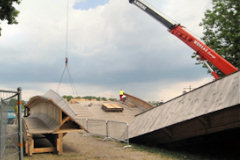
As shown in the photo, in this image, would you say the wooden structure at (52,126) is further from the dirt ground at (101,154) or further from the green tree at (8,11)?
the green tree at (8,11)

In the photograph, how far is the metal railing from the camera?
5973 millimetres

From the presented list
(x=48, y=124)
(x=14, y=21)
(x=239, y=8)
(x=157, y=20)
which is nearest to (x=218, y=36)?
(x=239, y=8)

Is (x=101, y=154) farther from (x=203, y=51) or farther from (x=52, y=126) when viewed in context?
(x=203, y=51)

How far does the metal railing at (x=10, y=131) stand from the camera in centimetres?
597

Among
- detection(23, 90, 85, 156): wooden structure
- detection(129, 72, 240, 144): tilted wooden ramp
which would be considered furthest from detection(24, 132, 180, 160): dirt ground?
detection(129, 72, 240, 144): tilted wooden ramp

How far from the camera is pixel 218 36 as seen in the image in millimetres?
25703

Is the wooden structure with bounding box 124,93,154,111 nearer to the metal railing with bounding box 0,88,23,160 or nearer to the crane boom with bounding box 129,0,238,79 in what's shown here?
the crane boom with bounding box 129,0,238,79

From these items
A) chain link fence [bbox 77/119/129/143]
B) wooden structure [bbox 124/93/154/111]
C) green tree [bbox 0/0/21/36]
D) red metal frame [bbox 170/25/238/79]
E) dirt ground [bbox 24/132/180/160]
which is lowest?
dirt ground [bbox 24/132/180/160]

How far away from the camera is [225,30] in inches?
959

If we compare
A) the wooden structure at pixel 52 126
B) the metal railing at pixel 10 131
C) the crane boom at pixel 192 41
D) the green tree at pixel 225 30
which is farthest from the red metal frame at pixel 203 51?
the metal railing at pixel 10 131

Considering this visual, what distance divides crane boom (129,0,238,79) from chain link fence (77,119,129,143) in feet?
28.6

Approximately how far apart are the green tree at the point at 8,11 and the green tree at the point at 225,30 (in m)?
20.9

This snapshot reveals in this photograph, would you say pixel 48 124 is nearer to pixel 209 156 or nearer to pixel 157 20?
pixel 209 156

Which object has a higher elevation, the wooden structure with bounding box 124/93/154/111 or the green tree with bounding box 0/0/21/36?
the green tree with bounding box 0/0/21/36
